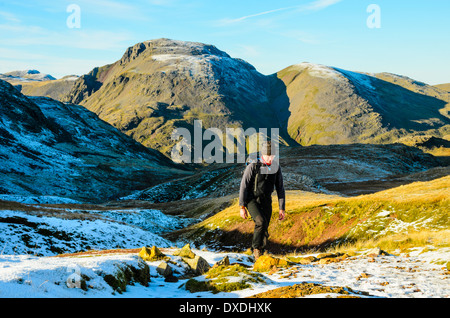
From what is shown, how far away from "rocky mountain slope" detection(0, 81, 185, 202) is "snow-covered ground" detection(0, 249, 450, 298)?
9114 cm

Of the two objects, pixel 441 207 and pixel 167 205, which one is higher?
pixel 441 207

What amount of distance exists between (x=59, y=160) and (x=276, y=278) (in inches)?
5349

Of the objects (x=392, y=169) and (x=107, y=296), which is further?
(x=392, y=169)

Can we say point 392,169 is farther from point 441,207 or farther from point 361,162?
point 441,207

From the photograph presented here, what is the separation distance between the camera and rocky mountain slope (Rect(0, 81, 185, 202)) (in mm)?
108938

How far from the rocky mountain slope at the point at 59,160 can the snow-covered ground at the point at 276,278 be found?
91141 millimetres

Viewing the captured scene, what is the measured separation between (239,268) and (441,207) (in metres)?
14.5

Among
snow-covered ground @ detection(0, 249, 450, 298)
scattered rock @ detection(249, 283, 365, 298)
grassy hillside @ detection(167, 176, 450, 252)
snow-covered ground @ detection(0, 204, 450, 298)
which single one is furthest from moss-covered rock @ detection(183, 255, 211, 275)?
grassy hillside @ detection(167, 176, 450, 252)

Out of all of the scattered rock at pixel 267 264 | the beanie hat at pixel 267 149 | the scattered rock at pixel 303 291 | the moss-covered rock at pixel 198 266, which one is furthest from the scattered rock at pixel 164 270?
the beanie hat at pixel 267 149

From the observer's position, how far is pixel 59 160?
131375 millimetres

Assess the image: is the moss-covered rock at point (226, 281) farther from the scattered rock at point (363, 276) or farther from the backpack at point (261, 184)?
the backpack at point (261, 184)

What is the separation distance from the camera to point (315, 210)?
29.3 meters

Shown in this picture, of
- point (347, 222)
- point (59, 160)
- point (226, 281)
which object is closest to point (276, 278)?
point (226, 281)
